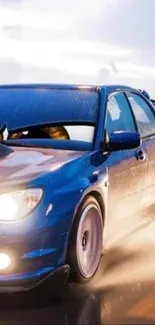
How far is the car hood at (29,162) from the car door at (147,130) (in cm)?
162

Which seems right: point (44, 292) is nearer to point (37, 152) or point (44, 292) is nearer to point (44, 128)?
point (37, 152)

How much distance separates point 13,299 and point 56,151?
119cm

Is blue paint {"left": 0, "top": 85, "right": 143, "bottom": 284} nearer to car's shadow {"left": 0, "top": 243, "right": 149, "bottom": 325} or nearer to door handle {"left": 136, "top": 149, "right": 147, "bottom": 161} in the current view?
car's shadow {"left": 0, "top": 243, "right": 149, "bottom": 325}

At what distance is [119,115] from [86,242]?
62.5 inches

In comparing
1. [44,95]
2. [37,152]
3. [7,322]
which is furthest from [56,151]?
[7,322]

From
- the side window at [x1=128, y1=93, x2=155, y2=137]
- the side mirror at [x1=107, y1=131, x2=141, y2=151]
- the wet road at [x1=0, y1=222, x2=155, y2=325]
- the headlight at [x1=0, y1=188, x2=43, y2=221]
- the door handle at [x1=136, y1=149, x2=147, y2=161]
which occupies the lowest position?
the wet road at [x1=0, y1=222, x2=155, y2=325]

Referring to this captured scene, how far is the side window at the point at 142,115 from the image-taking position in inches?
274

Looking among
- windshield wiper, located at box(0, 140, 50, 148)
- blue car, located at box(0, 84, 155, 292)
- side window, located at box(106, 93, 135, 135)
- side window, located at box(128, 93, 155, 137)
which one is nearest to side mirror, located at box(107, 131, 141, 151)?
blue car, located at box(0, 84, 155, 292)

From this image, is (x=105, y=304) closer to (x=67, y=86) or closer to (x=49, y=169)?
(x=49, y=169)

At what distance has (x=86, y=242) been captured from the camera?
17.5 feet

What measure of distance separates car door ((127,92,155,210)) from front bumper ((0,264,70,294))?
6.77ft

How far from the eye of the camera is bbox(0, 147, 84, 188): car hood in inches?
185

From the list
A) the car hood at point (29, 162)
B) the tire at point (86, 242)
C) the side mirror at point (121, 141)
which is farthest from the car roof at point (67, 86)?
the tire at point (86, 242)

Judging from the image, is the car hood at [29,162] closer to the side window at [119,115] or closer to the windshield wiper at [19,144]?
the windshield wiper at [19,144]
